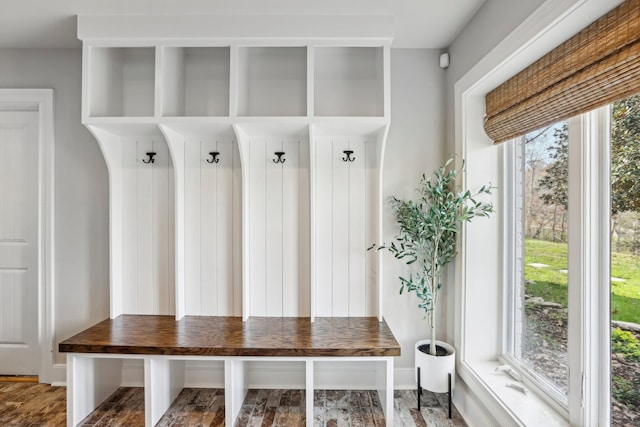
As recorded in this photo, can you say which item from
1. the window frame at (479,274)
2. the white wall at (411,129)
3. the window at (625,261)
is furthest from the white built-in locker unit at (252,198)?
the window at (625,261)

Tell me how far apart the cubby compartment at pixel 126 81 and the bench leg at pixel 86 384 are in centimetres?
149

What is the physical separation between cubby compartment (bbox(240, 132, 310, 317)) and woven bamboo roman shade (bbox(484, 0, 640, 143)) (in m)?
1.26

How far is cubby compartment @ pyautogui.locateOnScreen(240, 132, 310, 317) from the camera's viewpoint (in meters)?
2.34

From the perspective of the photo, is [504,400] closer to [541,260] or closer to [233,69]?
[541,260]

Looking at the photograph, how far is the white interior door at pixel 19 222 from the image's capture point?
Answer: 8.00 feet

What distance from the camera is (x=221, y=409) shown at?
2.15 m

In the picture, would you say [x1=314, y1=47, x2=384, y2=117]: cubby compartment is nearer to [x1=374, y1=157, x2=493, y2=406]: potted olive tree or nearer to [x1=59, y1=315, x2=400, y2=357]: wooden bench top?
[x1=374, y1=157, x2=493, y2=406]: potted olive tree

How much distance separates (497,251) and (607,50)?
1.19 meters

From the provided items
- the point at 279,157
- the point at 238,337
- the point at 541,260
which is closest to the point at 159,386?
the point at 238,337

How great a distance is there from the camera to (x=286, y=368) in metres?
2.39

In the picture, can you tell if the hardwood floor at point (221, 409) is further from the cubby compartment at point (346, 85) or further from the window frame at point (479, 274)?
the cubby compartment at point (346, 85)

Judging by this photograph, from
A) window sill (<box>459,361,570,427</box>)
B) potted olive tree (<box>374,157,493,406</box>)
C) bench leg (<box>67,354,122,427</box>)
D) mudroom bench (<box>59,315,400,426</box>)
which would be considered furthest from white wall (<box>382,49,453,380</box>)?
bench leg (<box>67,354,122,427</box>)

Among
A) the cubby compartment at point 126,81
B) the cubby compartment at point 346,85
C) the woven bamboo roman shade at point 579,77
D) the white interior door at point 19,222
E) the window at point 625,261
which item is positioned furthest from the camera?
the white interior door at point 19,222

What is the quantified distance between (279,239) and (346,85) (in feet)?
3.78
